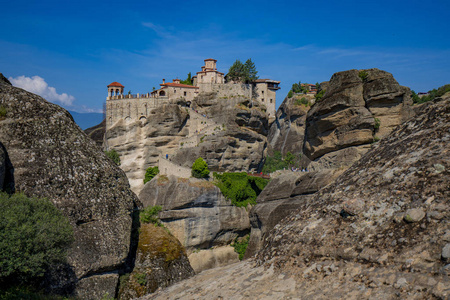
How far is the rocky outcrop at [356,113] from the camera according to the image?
30.5 meters

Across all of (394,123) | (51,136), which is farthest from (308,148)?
(51,136)

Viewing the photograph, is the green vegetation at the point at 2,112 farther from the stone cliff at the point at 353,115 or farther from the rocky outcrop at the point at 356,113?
the rocky outcrop at the point at 356,113

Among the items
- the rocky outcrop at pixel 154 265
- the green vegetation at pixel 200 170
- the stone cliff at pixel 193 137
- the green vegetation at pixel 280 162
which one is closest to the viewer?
the rocky outcrop at pixel 154 265

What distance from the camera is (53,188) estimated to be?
14016 mm

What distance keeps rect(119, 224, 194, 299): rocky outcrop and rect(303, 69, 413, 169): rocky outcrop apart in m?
15.3

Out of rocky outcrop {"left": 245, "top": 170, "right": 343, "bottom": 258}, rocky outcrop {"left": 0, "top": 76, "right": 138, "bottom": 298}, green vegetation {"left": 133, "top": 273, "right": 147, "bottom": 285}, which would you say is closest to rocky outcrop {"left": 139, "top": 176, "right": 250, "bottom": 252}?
rocky outcrop {"left": 245, "top": 170, "right": 343, "bottom": 258}

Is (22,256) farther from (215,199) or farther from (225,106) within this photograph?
(225,106)

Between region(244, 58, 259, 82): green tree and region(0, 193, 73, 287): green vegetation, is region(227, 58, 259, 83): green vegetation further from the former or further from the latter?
region(0, 193, 73, 287): green vegetation

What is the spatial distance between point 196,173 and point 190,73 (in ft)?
112

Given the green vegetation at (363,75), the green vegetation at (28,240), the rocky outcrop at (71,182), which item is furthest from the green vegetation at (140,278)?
the green vegetation at (363,75)

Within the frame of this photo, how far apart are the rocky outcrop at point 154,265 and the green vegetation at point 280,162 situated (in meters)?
59.0

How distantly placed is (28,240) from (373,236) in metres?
9.21

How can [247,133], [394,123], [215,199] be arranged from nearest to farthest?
[394,123] < [215,199] < [247,133]

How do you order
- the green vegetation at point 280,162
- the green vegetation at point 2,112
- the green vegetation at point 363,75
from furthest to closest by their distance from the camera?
the green vegetation at point 280,162 < the green vegetation at point 363,75 < the green vegetation at point 2,112
